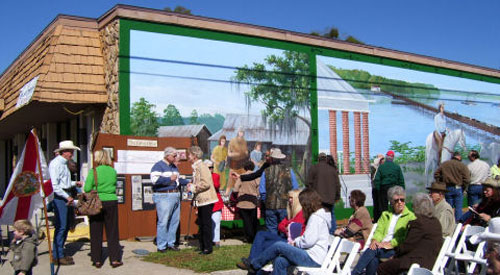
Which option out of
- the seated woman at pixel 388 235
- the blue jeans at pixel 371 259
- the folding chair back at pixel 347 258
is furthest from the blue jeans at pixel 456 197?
the folding chair back at pixel 347 258

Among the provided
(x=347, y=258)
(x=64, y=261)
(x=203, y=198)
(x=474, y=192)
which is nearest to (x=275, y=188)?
(x=203, y=198)

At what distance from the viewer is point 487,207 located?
7.08 metres

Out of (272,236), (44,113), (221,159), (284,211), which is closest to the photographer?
(272,236)

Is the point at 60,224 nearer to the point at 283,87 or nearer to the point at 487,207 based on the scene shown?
the point at 487,207

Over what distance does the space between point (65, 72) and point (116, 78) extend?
996mm

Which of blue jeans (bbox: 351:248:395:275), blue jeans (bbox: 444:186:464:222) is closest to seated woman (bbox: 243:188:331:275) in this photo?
blue jeans (bbox: 351:248:395:275)

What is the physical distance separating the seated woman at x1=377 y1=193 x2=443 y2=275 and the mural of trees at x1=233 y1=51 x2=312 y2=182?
6.77 m

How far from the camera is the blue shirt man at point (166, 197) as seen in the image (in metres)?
8.48

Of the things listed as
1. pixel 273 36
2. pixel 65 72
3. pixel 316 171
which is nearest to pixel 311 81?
pixel 273 36

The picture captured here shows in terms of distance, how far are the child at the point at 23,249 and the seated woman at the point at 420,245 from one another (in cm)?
372

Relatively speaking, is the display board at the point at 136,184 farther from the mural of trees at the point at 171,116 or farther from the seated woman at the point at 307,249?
the seated woman at the point at 307,249

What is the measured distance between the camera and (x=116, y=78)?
10.3 meters

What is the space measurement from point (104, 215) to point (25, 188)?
1.17 metres

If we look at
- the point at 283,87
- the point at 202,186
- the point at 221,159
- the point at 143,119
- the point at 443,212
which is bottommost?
the point at 443,212
